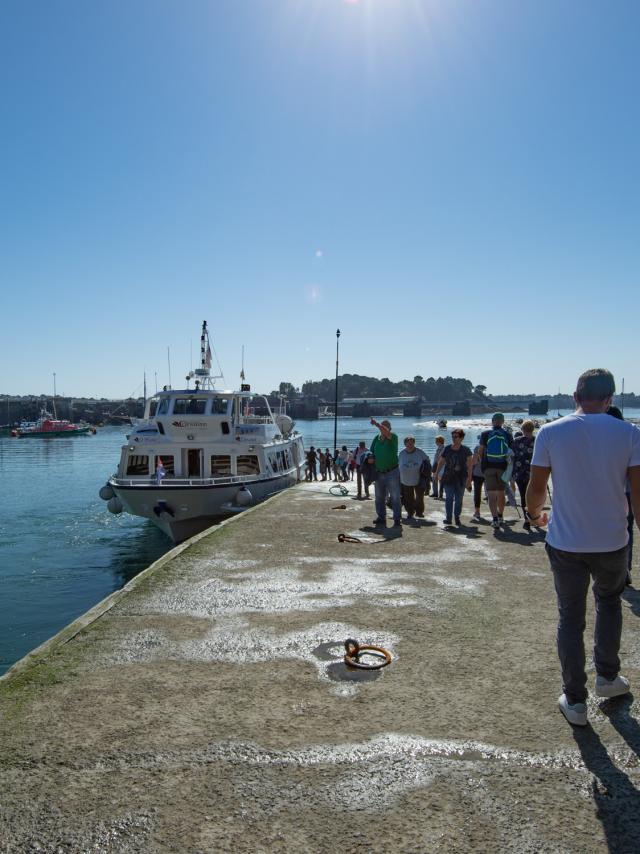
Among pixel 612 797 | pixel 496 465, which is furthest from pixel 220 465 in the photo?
pixel 612 797

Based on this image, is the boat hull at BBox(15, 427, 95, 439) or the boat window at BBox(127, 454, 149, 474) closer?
the boat window at BBox(127, 454, 149, 474)

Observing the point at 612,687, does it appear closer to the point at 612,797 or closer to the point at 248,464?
the point at 612,797

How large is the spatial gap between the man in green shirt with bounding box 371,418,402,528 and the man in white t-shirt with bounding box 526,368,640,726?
7.48 metres

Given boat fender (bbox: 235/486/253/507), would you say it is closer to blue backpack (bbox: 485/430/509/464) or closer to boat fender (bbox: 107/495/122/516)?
boat fender (bbox: 107/495/122/516)

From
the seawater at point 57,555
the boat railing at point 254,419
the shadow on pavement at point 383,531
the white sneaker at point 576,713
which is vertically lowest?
the seawater at point 57,555

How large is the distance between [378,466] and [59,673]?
7.78 metres

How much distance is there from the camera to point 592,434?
12.6 ft

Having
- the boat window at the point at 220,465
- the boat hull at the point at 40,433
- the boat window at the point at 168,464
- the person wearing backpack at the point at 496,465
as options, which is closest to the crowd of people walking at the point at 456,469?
the person wearing backpack at the point at 496,465

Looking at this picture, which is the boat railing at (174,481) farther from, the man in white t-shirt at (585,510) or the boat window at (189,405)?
the man in white t-shirt at (585,510)

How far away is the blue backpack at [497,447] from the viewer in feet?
37.4

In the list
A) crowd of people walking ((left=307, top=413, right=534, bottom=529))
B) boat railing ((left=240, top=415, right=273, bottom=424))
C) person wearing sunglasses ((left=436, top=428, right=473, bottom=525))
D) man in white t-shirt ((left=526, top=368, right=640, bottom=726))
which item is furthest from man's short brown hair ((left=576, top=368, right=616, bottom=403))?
boat railing ((left=240, top=415, right=273, bottom=424))

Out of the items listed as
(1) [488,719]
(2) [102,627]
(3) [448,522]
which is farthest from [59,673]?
(3) [448,522]

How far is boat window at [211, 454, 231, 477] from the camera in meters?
21.6

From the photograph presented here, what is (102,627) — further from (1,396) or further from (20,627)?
(1,396)
